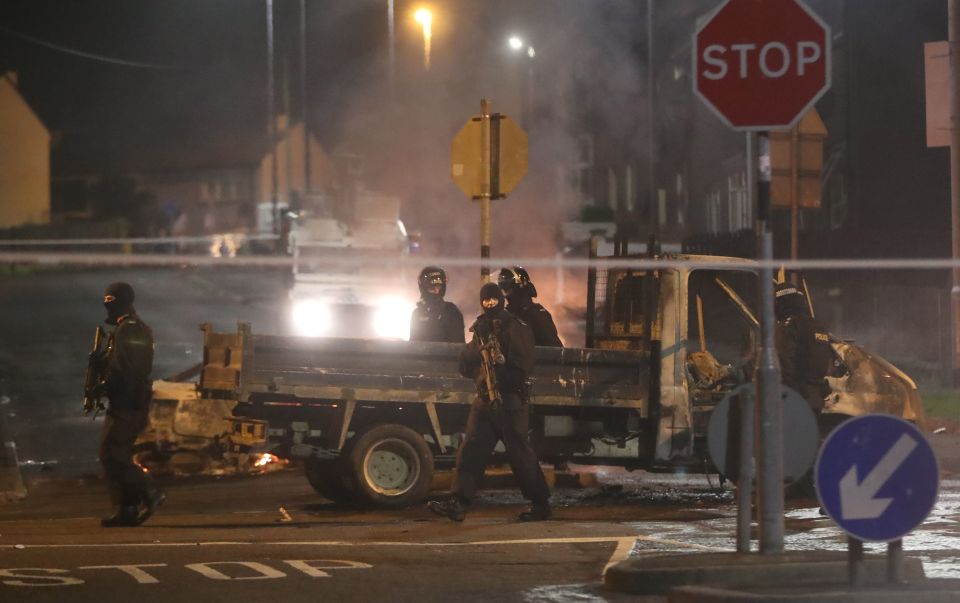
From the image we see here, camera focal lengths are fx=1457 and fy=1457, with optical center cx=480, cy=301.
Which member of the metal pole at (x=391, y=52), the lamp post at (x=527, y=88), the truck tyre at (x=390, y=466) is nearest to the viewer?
the truck tyre at (x=390, y=466)

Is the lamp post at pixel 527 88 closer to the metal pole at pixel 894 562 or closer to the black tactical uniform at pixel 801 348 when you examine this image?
the black tactical uniform at pixel 801 348

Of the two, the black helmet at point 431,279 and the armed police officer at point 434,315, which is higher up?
the black helmet at point 431,279

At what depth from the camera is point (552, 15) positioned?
27.8 metres

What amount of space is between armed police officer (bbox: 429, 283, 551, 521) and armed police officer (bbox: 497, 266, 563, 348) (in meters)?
0.91

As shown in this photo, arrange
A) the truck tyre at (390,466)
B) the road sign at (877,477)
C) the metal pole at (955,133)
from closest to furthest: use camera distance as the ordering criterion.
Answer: the road sign at (877,477)
the truck tyre at (390,466)
the metal pole at (955,133)

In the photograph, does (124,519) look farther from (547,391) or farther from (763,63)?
(763,63)

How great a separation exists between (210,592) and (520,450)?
3.38m

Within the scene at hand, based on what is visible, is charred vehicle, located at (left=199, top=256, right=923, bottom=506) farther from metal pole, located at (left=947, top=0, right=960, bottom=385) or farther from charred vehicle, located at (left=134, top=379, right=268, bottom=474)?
metal pole, located at (left=947, top=0, right=960, bottom=385)

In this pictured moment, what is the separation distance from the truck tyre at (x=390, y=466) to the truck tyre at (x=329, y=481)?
0.74ft

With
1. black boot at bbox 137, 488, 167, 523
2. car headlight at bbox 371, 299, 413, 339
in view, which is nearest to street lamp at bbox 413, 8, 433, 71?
car headlight at bbox 371, 299, 413, 339

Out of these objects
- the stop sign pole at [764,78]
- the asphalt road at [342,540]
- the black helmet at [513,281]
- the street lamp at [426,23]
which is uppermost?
the street lamp at [426,23]

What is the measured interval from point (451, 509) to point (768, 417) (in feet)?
11.5

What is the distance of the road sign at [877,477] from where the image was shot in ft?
19.9

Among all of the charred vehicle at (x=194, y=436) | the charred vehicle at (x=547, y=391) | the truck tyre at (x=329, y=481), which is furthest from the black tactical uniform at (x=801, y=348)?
the charred vehicle at (x=194, y=436)
